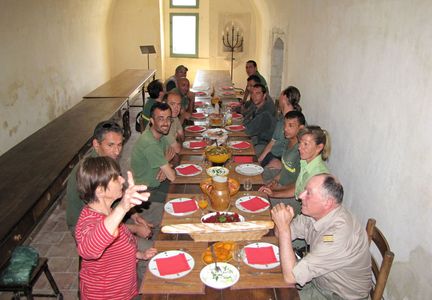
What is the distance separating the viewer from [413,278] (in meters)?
3.01

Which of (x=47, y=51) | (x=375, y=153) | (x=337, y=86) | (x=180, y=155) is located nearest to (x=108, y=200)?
(x=180, y=155)

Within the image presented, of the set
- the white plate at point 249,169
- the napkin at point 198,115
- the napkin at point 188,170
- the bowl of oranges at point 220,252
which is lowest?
the bowl of oranges at point 220,252

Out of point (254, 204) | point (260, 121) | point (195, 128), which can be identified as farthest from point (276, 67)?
point (254, 204)

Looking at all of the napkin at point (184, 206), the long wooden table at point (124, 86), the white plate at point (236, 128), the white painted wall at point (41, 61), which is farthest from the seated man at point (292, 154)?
the long wooden table at point (124, 86)

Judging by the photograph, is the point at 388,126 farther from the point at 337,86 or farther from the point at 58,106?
the point at 58,106

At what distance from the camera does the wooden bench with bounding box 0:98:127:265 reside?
12.0 ft

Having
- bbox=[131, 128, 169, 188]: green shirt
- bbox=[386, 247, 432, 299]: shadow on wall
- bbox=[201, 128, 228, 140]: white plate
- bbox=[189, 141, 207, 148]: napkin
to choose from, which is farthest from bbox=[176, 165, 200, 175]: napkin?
bbox=[386, 247, 432, 299]: shadow on wall

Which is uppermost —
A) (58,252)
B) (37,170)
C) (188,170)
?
(188,170)

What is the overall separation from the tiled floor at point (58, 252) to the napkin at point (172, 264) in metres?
1.84

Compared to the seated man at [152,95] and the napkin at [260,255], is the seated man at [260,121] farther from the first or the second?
the napkin at [260,255]

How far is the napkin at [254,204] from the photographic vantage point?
11.1ft

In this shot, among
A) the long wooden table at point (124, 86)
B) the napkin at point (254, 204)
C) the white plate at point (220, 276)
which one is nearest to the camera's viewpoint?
the white plate at point (220, 276)

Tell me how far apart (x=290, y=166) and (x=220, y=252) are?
1.89 m

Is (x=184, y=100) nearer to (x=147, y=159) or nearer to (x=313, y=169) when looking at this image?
(x=147, y=159)
